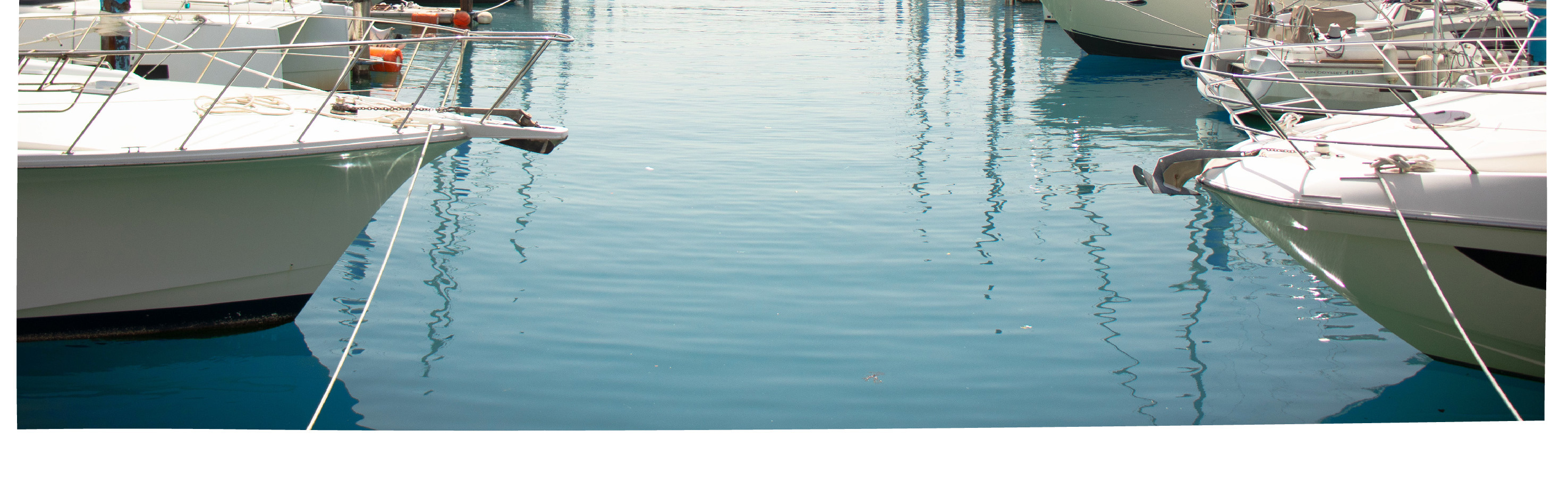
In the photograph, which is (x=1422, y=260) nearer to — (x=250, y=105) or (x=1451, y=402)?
(x=1451, y=402)

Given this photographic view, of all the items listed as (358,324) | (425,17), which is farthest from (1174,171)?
(425,17)

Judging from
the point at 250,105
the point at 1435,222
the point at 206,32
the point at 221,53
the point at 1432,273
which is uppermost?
the point at 206,32

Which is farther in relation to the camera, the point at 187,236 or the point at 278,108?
the point at 278,108

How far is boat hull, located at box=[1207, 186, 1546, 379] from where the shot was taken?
3363 millimetres

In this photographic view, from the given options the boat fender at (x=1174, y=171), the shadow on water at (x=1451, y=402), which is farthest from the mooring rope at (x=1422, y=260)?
the boat fender at (x=1174, y=171)

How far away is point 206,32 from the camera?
774 centimetres

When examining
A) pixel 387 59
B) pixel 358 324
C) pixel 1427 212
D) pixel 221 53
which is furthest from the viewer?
pixel 387 59

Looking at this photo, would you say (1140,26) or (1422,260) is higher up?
(1140,26)

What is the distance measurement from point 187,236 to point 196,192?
0.68 ft

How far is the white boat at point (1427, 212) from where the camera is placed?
10.8 ft

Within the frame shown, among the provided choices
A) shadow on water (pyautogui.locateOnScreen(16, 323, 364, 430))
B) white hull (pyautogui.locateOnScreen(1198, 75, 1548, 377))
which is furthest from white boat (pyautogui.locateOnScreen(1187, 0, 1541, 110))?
shadow on water (pyautogui.locateOnScreen(16, 323, 364, 430))

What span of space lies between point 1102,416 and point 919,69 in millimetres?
10953

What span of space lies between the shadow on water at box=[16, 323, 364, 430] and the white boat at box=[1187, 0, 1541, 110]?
590cm

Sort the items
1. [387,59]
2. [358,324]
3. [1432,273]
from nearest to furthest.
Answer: [1432,273] → [358,324] → [387,59]
